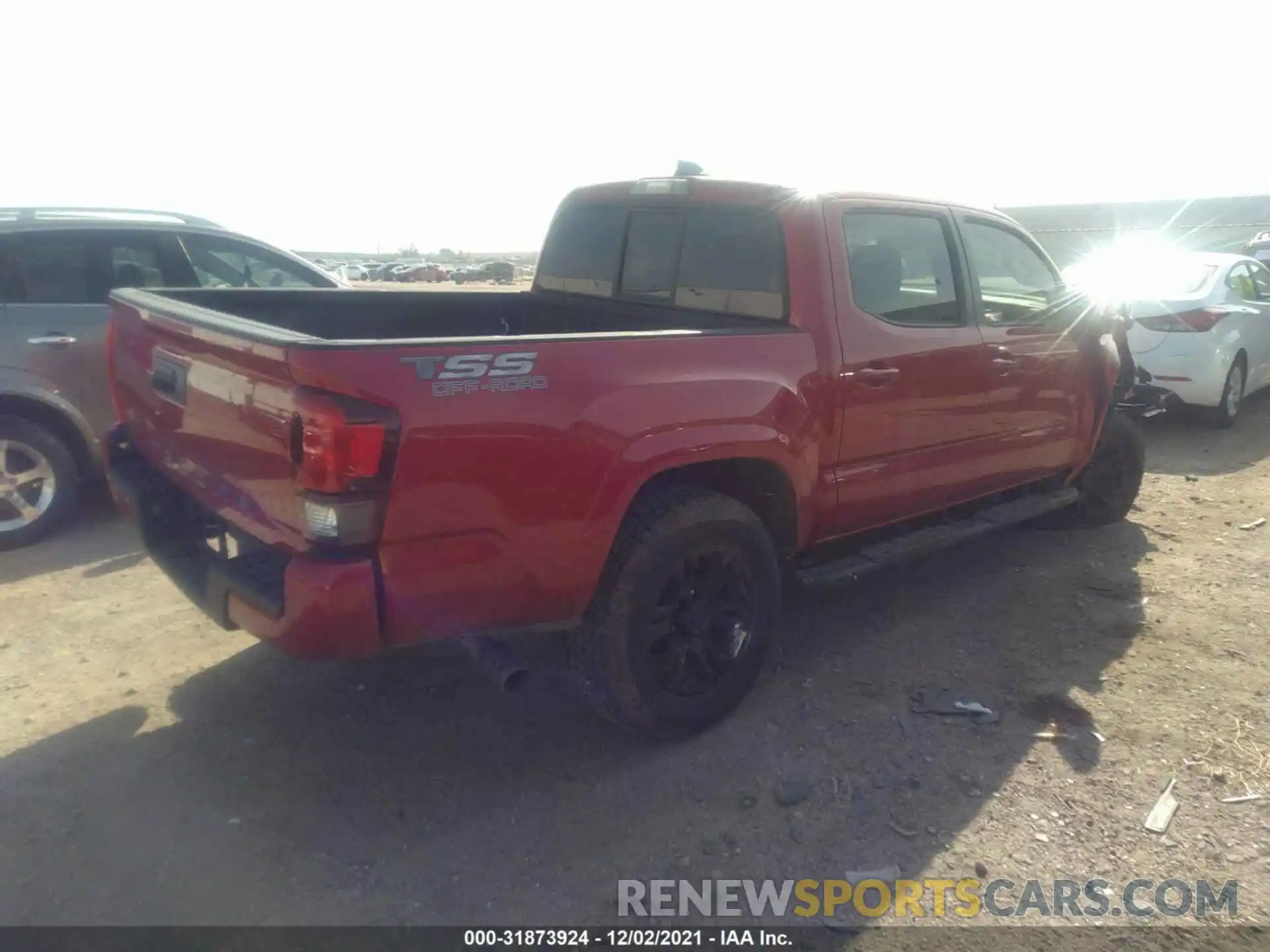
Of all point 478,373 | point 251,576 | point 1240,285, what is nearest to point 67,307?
point 251,576

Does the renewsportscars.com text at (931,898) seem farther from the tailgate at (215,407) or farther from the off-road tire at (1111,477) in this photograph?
the off-road tire at (1111,477)

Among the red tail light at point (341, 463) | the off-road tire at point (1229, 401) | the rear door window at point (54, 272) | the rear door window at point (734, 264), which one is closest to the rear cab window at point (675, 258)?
the rear door window at point (734, 264)

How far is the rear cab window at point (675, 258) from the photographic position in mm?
3799

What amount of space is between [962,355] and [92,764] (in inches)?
150

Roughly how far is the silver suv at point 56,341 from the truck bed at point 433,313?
6.62 feet

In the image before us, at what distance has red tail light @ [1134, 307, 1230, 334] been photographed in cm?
A: 782

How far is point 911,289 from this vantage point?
13.6 ft

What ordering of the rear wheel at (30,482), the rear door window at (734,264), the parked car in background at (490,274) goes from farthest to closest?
the parked car in background at (490,274) < the rear wheel at (30,482) < the rear door window at (734,264)

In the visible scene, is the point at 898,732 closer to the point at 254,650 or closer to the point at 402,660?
the point at 402,660

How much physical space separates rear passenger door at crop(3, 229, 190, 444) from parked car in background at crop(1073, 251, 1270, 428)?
23.3 feet

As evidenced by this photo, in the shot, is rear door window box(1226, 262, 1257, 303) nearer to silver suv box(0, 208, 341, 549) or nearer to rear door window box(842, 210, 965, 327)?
rear door window box(842, 210, 965, 327)

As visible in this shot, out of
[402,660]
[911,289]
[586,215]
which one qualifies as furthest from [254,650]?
[911,289]

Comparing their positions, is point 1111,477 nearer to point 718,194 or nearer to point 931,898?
point 718,194

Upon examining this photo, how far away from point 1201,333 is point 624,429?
6797mm
